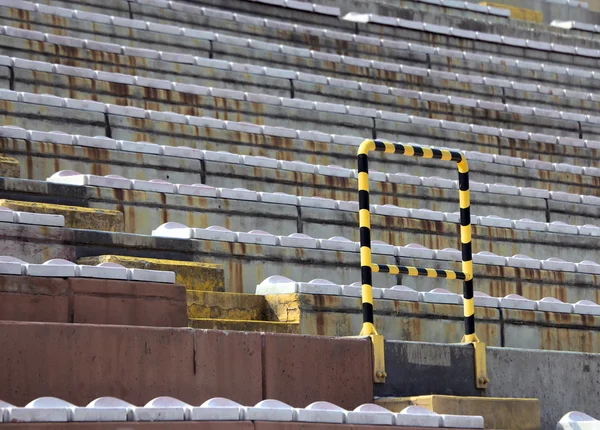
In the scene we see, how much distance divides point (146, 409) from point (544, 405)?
2.82 metres

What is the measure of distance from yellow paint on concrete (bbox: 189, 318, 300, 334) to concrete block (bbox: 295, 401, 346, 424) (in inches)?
33.8

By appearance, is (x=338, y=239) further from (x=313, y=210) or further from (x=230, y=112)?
(x=230, y=112)

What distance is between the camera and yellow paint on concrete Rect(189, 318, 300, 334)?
19.7ft

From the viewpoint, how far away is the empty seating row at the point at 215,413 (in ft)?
14.5

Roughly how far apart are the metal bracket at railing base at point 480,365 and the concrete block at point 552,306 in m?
1.06

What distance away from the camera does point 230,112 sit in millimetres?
9852

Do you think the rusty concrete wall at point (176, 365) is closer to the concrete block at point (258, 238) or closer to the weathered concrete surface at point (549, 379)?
the weathered concrete surface at point (549, 379)

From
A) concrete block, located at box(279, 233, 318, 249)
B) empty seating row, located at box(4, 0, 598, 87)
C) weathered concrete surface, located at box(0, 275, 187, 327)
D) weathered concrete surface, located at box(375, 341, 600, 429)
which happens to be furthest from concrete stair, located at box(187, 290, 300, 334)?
empty seating row, located at box(4, 0, 598, 87)

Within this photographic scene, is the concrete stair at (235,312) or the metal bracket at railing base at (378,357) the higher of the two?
the concrete stair at (235,312)

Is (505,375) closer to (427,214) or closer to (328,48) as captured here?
(427,214)

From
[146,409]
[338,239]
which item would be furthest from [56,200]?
[146,409]

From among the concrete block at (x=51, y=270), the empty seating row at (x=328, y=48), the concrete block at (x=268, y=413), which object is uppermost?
the empty seating row at (x=328, y=48)

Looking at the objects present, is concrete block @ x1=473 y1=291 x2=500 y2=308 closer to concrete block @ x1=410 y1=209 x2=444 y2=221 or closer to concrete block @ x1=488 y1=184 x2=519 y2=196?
concrete block @ x1=410 y1=209 x2=444 y2=221

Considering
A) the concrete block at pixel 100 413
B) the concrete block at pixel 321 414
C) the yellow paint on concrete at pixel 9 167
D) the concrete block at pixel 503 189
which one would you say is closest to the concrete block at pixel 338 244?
the yellow paint on concrete at pixel 9 167
